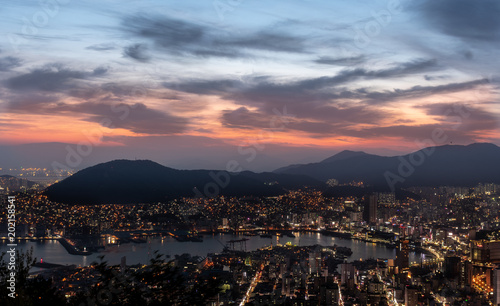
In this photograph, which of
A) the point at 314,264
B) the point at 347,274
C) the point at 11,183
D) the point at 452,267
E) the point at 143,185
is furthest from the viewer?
the point at 143,185

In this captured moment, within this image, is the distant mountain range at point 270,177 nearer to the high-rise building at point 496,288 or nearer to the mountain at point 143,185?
Result: the mountain at point 143,185

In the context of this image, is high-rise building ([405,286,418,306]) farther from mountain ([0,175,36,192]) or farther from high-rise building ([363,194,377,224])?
high-rise building ([363,194,377,224])

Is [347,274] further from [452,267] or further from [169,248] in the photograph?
[169,248]

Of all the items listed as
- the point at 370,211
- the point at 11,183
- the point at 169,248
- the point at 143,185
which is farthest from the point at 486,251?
the point at 143,185

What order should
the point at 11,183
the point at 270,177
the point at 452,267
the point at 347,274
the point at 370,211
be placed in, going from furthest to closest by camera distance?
the point at 270,177
the point at 370,211
the point at 11,183
the point at 452,267
the point at 347,274

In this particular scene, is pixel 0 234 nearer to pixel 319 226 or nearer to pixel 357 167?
pixel 319 226

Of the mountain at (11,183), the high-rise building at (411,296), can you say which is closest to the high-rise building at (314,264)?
the high-rise building at (411,296)

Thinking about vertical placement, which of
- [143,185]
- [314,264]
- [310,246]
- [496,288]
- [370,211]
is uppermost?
[143,185]
